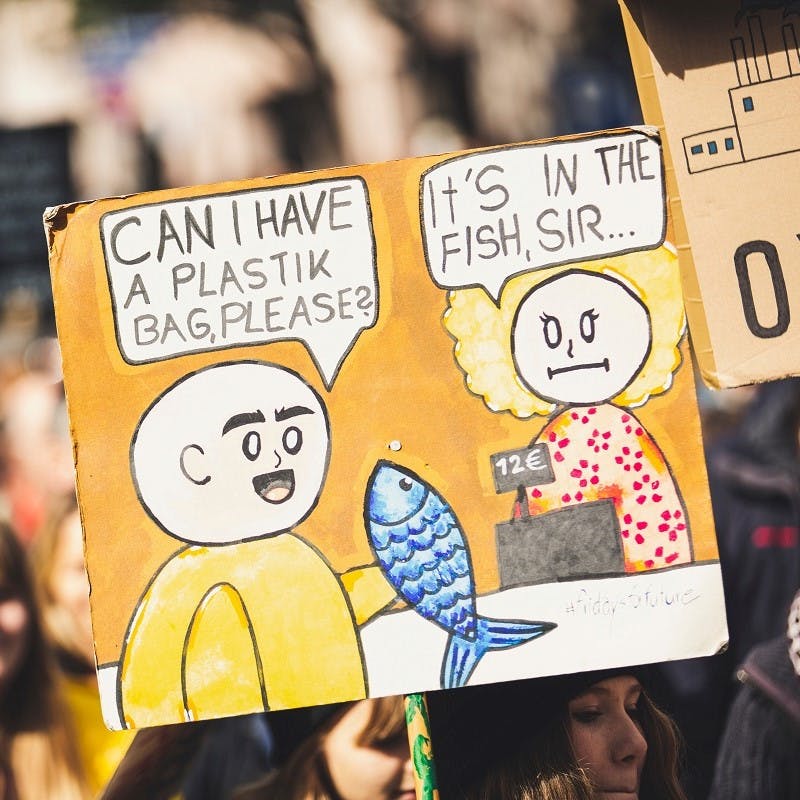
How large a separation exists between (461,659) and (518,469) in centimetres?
28

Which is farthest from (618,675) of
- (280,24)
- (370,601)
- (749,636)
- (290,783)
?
(280,24)

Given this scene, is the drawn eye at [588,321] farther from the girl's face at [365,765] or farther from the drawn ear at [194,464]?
the girl's face at [365,765]

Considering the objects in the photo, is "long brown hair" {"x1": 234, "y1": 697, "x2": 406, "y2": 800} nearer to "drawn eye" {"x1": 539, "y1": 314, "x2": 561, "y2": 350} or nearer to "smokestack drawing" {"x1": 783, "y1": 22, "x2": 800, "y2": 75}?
"drawn eye" {"x1": 539, "y1": 314, "x2": 561, "y2": 350}

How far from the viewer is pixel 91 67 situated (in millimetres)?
→ 8906

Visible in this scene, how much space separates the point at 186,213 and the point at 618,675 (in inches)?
39.4

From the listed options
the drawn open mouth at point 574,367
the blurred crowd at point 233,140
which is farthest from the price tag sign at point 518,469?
the blurred crowd at point 233,140

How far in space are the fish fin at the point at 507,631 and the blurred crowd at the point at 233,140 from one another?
987 millimetres

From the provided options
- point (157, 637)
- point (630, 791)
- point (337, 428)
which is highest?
point (337, 428)

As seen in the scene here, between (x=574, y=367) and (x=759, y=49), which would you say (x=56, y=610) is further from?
(x=759, y=49)

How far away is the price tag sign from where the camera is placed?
5.52 ft

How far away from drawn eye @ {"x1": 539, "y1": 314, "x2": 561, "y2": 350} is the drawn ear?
20.7 inches

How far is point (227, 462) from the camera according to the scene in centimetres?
169

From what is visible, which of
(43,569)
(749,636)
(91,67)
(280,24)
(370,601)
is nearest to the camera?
(370,601)

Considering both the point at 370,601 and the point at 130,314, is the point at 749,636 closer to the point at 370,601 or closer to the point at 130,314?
the point at 370,601
